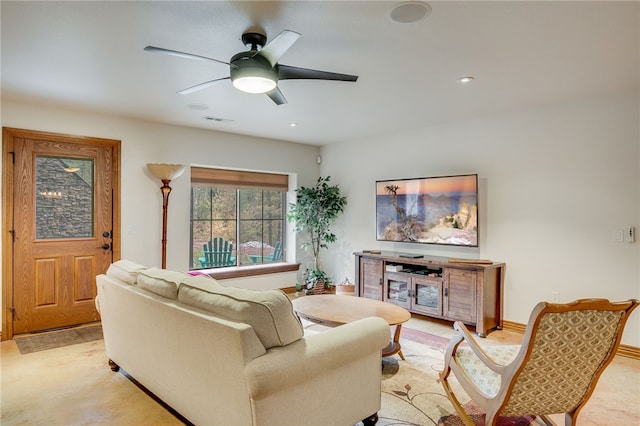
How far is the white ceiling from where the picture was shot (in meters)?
2.10

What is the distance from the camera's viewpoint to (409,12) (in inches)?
82.2

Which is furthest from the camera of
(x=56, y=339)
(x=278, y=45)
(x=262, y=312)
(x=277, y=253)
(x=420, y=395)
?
(x=277, y=253)

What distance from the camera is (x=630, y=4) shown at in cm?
200

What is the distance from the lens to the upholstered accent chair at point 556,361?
1691 mm

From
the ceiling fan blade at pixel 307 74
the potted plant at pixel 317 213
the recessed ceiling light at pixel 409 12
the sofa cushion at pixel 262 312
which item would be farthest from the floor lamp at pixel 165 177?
the recessed ceiling light at pixel 409 12

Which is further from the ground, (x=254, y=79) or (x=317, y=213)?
(x=254, y=79)

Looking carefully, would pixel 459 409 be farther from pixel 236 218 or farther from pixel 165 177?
pixel 236 218

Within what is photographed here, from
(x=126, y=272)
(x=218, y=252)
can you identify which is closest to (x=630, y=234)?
(x=126, y=272)

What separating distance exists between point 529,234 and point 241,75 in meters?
3.37

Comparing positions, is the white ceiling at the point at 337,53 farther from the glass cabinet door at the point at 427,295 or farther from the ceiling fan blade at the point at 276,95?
the glass cabinet door at the point at 427,295

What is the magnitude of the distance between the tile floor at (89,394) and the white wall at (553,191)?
0.85m

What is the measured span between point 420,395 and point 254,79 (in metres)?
2.34

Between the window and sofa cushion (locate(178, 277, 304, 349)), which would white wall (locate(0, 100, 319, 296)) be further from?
sofa cushion (locate(178, 277, 304, 349))

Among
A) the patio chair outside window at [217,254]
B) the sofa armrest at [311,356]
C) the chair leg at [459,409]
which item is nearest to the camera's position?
the sofa armrest at [311,356]
